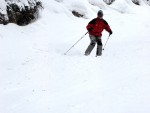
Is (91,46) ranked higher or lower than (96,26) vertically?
lower

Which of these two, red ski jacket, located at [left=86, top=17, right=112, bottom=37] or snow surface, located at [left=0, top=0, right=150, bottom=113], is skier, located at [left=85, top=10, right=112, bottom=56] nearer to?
red ski jacket, located at [left=86, top=17, right=112, bottom=37]

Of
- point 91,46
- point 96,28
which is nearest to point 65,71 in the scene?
point 91,46

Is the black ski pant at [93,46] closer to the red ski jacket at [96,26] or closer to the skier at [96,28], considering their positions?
the skier at [96,28]

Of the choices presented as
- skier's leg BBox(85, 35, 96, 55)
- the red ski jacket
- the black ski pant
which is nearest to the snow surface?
the black ski pant

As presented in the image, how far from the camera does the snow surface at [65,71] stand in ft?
24.6

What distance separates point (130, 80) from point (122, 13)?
16222 millimetres

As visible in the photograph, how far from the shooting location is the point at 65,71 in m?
10.4

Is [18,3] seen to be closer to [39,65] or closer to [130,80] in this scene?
[39,65]

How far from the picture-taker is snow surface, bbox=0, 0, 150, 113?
750 cm

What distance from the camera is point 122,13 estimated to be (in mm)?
24781

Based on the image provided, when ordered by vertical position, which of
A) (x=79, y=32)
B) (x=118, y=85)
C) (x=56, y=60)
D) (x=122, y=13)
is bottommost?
(x=122, y=13)

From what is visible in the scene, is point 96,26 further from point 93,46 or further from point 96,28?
point 93,46

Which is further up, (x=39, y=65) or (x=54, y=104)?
(x=54, y=104)

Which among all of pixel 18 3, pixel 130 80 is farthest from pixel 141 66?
pixel 18 3
